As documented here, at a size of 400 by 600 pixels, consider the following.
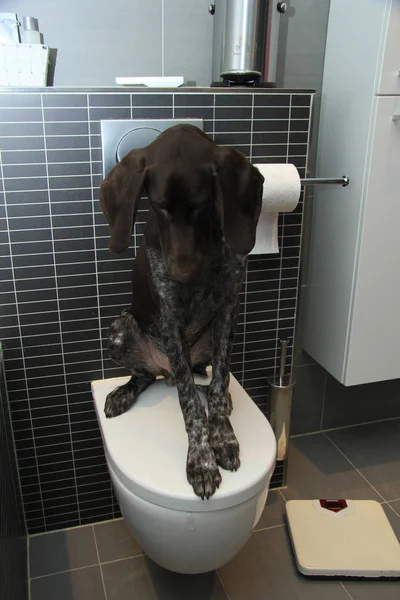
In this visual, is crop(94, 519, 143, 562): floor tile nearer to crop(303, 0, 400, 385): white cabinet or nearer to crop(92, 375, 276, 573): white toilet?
crop(92, 375, 276, 573): white toilet

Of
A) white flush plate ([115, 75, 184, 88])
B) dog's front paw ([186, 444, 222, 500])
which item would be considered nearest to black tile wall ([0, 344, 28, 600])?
dog's front paw ([186, 444, 222, 500])

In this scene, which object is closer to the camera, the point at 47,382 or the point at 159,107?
the point at 159,107

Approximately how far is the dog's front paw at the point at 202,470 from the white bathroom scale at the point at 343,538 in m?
0.61

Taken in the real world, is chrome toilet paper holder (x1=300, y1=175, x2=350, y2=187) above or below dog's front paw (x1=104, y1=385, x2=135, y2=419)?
above

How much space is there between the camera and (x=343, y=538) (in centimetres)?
168

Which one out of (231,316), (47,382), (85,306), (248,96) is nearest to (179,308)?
(231,316)

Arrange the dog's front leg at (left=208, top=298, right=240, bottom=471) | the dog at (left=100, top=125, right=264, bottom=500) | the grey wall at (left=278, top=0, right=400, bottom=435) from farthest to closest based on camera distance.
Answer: the grey wall at (left=278, top=0, right=400, bottom=435)
the dog's front leg at (left=208, top=298, right=240, bottom=471)
the dog at (left=100, top=125, right=264, bottom=500)

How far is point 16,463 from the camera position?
5.39ft

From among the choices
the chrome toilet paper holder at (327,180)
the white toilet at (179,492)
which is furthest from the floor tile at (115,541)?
the chrome toilet paper holder at (327,180)

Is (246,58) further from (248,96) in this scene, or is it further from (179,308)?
(179,308)

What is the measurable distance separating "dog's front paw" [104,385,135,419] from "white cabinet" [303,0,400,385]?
0.76 meters

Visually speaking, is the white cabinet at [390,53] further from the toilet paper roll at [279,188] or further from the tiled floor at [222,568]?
the tiled floor at [222,568]

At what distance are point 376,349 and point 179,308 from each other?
80 centimetres

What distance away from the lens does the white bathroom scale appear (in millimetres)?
1559
